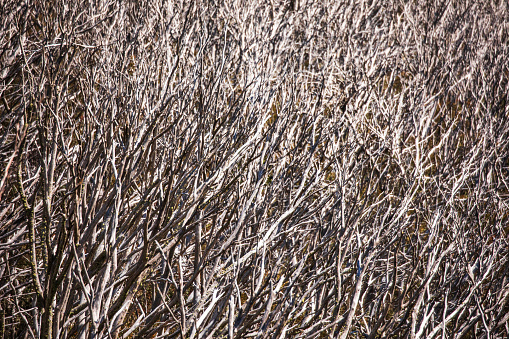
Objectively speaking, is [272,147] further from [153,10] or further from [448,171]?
[153,10]

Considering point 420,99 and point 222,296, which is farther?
point 420,99

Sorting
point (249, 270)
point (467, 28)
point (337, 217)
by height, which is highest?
point (467, 28)

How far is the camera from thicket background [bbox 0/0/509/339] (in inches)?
104

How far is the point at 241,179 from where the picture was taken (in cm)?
439

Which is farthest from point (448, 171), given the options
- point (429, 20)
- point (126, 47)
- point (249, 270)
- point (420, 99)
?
point (429, 20)

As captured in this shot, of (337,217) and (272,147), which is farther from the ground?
(272,147)

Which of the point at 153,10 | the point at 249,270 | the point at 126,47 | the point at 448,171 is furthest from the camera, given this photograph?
the point at 153,10

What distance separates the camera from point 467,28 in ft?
31.8

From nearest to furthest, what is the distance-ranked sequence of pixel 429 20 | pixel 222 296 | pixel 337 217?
1. pixel 222 296
2. pixel 337 217
3. pixel 429 20

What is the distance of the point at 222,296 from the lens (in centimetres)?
302

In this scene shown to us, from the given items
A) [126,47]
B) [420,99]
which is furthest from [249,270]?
[420,99]

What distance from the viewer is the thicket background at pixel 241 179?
2646 millimetres

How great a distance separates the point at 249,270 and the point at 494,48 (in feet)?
25.5

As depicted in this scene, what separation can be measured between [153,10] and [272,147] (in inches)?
145
